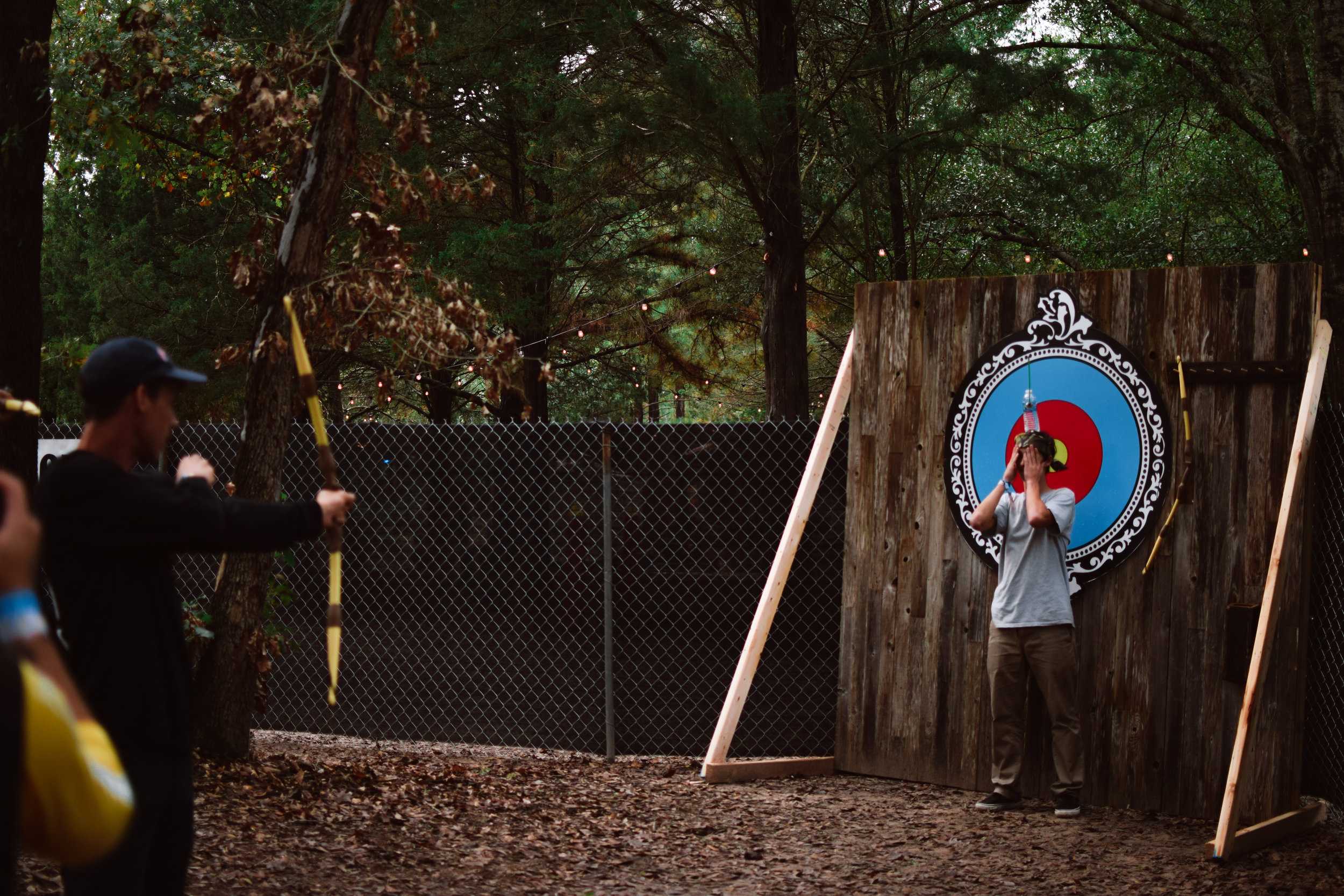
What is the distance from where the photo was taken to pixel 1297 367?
6.71m

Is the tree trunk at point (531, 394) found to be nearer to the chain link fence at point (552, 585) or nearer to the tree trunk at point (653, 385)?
the tree trunk at point (653, 385)

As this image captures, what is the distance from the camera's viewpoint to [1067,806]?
7.00 m

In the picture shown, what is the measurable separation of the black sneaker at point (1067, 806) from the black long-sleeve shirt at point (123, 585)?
516 centimetres

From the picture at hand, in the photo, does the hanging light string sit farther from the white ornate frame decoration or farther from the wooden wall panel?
the white ornate frame decoration

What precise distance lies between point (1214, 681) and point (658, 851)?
10.1ft

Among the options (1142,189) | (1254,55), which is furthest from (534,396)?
(1254,55)

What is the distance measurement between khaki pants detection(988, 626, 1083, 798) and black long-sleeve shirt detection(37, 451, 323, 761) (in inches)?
198

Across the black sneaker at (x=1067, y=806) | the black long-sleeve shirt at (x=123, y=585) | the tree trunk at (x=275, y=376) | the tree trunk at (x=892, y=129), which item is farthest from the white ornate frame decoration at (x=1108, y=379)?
the tree trunk at (x=892, y=129)

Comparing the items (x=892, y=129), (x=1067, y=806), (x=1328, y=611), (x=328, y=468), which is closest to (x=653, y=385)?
(x=892, y=129)

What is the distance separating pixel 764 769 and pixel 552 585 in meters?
2.55

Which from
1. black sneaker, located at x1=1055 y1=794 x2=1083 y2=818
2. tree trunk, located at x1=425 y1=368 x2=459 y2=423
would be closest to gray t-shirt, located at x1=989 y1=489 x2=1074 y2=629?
black sneaker, located at x1=1055 y1=794 x2=1083 y2=818

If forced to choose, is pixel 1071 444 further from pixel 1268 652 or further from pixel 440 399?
pixel 440 399

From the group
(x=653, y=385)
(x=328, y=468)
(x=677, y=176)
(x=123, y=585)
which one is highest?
(x=677, y=176)

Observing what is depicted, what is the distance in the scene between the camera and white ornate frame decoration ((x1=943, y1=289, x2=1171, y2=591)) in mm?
7129
